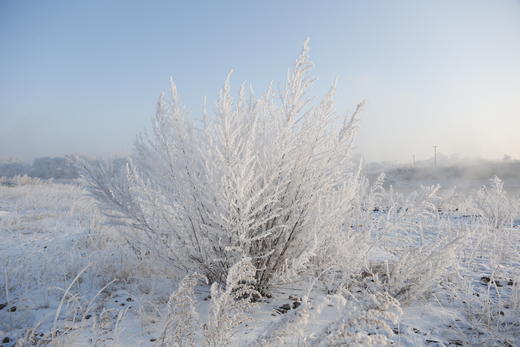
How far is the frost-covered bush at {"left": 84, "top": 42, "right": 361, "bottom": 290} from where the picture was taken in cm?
233

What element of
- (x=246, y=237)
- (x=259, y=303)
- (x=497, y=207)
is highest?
(x=246, y=237)

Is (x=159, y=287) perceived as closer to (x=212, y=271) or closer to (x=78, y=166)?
(x=212, y=271)

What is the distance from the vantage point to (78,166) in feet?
7.70

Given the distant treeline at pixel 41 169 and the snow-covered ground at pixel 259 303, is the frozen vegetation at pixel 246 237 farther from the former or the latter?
the distant treeline at pixel 41 169

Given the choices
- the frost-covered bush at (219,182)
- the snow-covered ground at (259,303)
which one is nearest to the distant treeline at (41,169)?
the snow-covered ground at (259,303)

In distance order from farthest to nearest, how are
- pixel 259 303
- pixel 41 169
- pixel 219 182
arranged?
pixel 41 169 → pixel 259 303 → pixel 219 182

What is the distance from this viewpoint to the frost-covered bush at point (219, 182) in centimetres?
233

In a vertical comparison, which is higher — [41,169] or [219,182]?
[219,182]

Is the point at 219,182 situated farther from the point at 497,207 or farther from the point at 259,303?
the point at 497,207

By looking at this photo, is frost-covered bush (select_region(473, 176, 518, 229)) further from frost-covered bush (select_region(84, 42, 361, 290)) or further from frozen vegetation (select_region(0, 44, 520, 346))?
frost-covered bush (select_region(84, 42, 361, 290))

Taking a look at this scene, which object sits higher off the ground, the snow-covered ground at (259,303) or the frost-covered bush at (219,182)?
the frost-covered bush at (219,182)

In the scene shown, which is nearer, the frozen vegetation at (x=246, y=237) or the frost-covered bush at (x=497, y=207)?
the frozen vegetation at (x=246, y=237)

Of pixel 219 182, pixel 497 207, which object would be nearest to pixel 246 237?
pixel 219 182

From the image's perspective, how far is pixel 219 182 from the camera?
7.11ft
